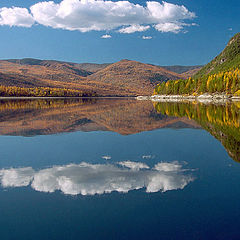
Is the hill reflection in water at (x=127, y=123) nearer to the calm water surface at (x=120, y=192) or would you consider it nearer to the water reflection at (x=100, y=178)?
the calm water surface at (x=120, y=192)

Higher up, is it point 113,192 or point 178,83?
point 178,83

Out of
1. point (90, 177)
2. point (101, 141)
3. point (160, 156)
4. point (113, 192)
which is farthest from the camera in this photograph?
point (101, 141)

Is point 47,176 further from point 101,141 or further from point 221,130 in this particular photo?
point 221,130

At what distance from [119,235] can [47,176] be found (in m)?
5.77

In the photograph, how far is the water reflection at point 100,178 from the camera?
1014cm

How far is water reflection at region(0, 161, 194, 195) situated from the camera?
10.1 m

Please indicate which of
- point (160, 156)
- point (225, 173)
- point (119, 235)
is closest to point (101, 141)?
point (160, 156)

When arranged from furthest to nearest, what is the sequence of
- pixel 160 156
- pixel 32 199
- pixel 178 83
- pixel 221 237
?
pixel 178 83 → pixel 160 156 → pixel 32 199 → pixel 221 237

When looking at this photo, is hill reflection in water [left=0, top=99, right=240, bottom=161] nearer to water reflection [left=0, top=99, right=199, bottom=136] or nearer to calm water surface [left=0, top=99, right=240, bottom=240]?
water reflection [left=0, top=99, right=199, bottom=136]

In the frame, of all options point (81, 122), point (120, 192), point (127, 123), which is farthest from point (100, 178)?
point (81, 122)

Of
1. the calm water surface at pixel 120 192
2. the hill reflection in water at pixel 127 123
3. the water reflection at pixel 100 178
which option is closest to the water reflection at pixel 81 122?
the hill reflection in water at pixel 127 123

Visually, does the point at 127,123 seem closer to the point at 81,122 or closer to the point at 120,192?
the point at 81,122

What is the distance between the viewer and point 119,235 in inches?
268

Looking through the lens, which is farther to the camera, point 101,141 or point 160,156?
point 101,141
